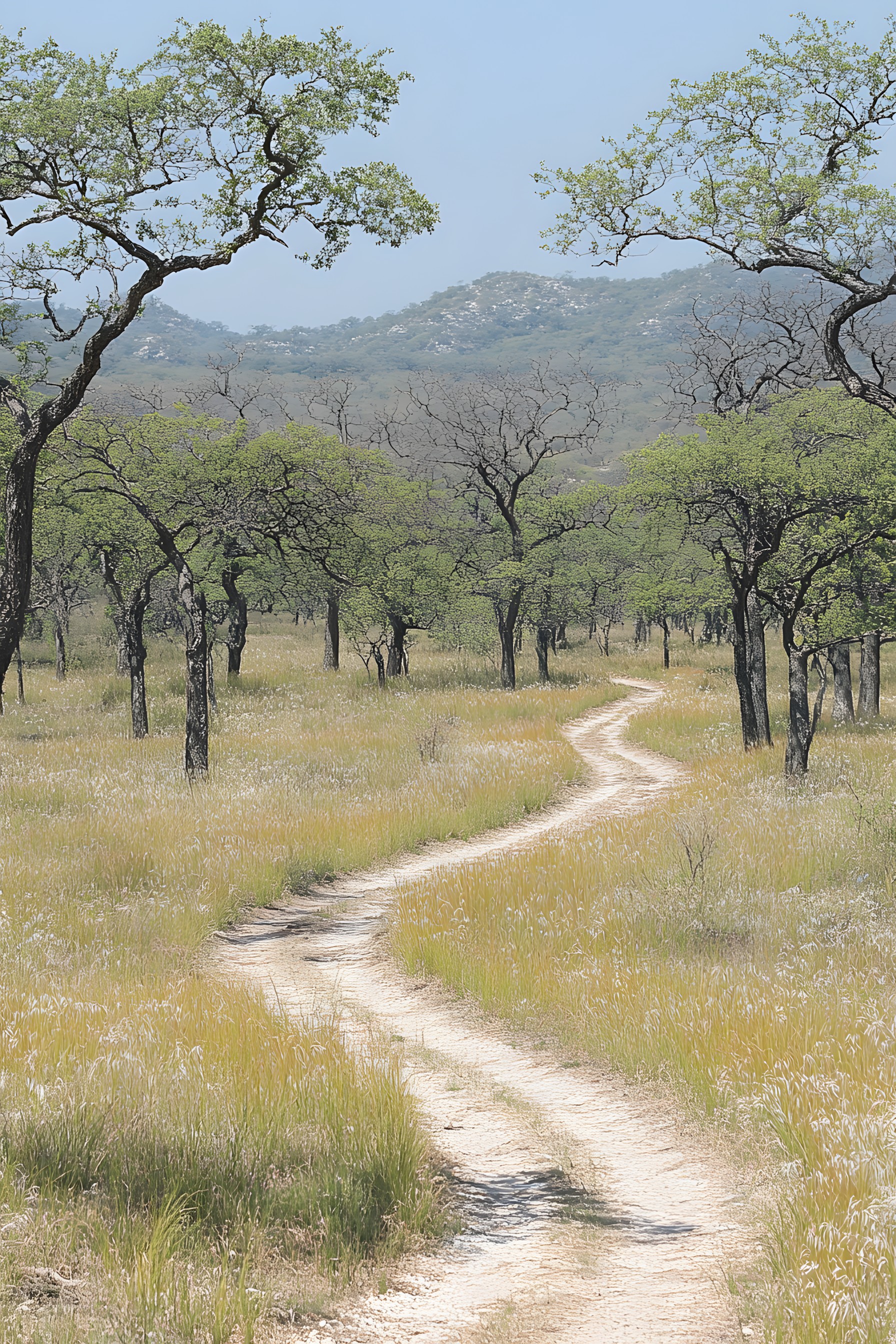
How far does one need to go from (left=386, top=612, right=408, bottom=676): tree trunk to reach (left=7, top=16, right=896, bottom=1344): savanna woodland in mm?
10523

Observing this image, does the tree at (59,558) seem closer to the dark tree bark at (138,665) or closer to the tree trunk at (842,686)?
the dark tree bark at (138,665)

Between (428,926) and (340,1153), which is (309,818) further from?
(340,1153)

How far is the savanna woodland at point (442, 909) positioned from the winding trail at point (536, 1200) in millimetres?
26

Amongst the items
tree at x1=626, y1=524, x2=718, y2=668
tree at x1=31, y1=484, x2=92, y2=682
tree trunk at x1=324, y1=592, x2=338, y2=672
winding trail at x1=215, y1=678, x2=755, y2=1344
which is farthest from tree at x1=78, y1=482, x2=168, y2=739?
winding trail at x1=215, y1=678, x2=755, y2=1344

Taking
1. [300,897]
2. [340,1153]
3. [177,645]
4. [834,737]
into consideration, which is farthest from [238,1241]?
[177,645]

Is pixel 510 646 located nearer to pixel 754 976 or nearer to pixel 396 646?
pixel 396 646

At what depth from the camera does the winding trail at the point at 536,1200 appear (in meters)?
3.40

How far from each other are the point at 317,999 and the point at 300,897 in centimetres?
414

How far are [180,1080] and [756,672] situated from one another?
19.0m

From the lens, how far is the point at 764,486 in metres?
18.3

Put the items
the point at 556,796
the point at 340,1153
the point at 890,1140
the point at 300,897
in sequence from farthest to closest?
the point at 556,796, the point at 300,897, the point at 340,1153, the point at 890,1140

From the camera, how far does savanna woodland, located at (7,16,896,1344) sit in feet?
11.9

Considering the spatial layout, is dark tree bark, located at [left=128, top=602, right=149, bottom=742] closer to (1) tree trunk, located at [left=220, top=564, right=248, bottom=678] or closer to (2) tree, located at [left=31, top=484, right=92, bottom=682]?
(2) tree, located at [left=31, top=484, right=92, bottom=682]

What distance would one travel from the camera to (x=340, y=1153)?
14.2 ft
